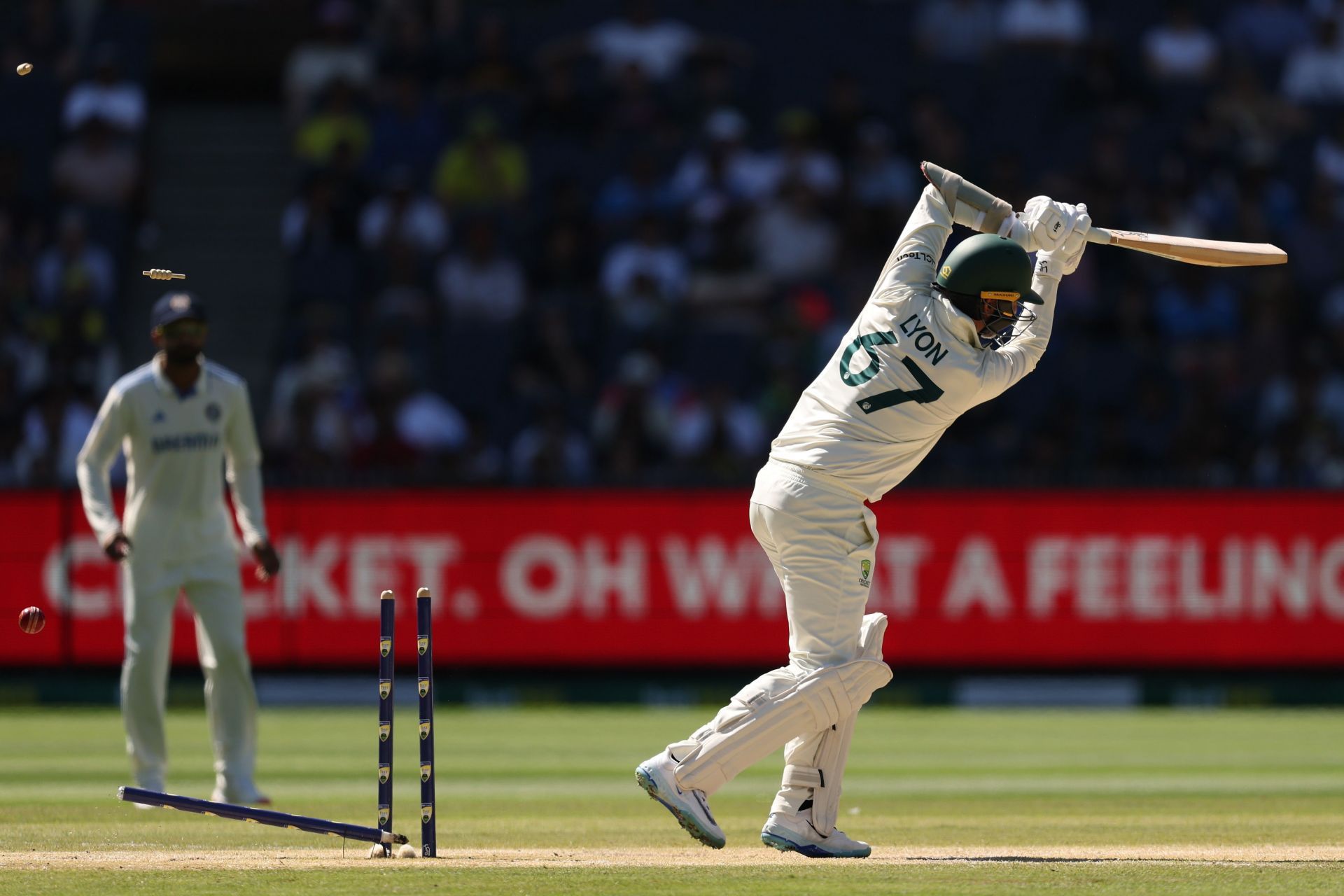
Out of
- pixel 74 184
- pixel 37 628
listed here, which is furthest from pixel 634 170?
pixel 37 628

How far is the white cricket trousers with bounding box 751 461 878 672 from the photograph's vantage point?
666 centimetres

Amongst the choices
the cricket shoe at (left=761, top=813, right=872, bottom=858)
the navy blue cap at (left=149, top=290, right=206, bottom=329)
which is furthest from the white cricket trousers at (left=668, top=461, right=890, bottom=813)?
the navy blue cap at (left=149, top=290, right=206, bottom=329)

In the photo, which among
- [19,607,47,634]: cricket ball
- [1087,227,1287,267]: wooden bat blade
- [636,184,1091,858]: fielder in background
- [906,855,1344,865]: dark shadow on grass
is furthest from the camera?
[19,607,47,634]: cricket ball

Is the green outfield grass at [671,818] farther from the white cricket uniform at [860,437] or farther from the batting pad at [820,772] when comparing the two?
the white cricket uniform at [860,437]

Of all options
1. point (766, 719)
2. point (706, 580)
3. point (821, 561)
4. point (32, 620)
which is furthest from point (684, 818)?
point (706, 580)

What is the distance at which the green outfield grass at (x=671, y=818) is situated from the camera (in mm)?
6129

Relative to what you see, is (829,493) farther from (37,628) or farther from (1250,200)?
(1250,200)

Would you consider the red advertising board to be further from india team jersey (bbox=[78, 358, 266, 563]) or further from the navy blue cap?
the navy blue cap

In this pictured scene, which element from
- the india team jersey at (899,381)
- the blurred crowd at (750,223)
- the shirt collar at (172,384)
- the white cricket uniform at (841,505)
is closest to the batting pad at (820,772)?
the white cricket uniform at (841,505)

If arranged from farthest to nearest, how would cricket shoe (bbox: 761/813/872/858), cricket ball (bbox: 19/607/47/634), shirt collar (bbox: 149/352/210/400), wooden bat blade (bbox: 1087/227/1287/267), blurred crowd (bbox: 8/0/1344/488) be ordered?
blurred crowd (bbox: 8/0/1344/488) → shirt collar (bbox: 149/352/210/400) → cricket ball (bbox: 19/607/47/634) → wooden bat blade (bbox: 1087/227/1287/267) → cricket shoe (bbox: 761/813/872/858)

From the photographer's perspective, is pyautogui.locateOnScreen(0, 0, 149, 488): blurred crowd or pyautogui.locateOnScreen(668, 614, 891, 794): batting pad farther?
pyautogui.locateOnScreen(0, 0, 149, 488): blurred crowd

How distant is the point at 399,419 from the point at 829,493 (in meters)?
8.47

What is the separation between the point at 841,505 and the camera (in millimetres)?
6688

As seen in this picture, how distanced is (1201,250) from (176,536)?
4161mm
